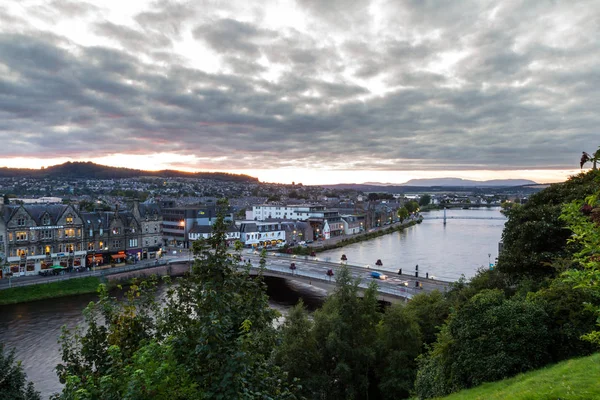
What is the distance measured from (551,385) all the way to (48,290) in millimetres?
42827

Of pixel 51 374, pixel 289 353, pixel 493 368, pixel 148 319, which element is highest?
pixel 148 319

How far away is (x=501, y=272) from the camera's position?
23.0 m

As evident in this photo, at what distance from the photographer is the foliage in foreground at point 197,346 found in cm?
562

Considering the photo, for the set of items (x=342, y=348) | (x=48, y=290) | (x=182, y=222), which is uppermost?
(x=182, y=222)

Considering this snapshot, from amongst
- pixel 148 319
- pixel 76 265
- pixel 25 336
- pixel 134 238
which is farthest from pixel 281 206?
pixel 148 319

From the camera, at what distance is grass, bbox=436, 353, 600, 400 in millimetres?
8055

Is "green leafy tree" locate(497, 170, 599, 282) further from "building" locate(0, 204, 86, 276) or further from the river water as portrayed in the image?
"building" locate(0, 204, 86, 276)

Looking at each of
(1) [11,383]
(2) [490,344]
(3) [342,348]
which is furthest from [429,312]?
(1) [11,383]

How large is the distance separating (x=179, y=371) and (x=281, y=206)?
92023mm

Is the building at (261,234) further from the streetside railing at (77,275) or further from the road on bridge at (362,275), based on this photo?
the streetside railing at (77,275)

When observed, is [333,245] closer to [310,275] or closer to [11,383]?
[310,275]

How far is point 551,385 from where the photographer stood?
28.9 ft

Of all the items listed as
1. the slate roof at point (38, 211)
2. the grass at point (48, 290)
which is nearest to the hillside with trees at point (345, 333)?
the grass at point (48, 290)

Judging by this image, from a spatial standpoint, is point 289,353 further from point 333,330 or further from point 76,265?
point 76,265
